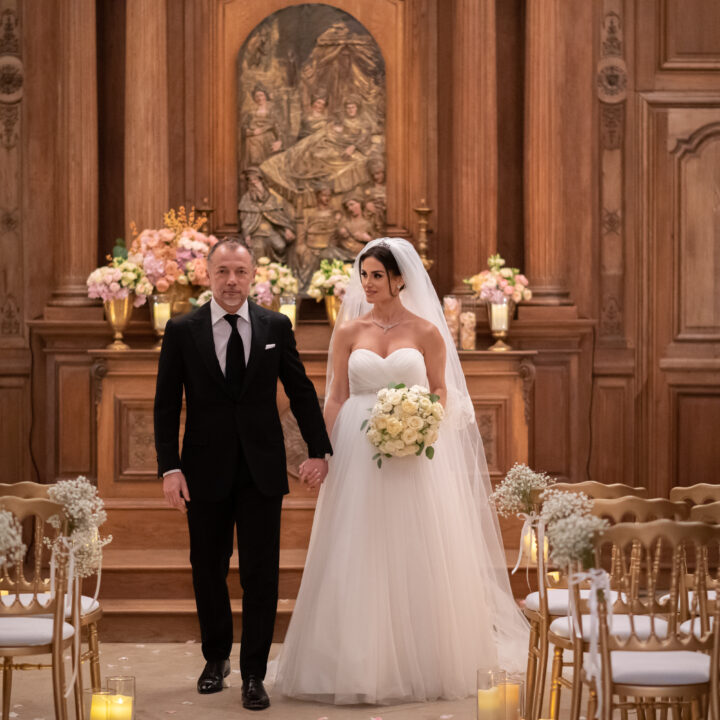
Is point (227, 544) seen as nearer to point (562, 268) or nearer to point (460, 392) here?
point (460, 392)

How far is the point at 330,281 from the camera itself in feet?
26.5

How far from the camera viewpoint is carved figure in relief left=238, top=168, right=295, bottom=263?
8.89m

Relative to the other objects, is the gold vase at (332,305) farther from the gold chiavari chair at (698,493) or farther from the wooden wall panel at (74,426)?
the gold chiavari chair at (698,493)

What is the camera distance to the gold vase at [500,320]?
8.03 m

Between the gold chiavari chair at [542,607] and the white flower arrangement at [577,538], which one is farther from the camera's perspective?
the gold chiavari chair at [542,607]

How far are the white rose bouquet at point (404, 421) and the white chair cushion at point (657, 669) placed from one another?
5.41ft

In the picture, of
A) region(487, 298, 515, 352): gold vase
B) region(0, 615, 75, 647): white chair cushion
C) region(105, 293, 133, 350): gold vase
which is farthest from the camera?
region(487, 298, 515, 352): gold vase

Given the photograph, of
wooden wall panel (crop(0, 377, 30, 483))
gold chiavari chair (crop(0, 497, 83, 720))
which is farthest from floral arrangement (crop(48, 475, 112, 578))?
wooden wall panel (crop(0, 377, 30, 483))

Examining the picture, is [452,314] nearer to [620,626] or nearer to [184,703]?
[184,703]

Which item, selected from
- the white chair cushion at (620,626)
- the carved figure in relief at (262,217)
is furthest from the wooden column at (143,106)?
the white chair cushion at (620,626)

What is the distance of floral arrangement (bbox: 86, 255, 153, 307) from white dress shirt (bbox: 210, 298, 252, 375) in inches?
110

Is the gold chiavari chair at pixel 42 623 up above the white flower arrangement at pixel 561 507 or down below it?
below

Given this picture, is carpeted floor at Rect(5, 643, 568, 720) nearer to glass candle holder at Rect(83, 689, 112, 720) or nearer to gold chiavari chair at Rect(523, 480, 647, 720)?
gold chiavari chair at Rect(523, 480, 647, 720)

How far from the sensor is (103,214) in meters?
8.84
